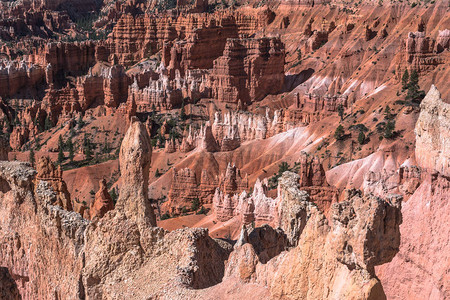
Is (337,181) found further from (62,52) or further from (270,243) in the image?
(62,52)

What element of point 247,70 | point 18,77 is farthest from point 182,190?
point 18,77

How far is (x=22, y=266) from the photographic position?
2702cm

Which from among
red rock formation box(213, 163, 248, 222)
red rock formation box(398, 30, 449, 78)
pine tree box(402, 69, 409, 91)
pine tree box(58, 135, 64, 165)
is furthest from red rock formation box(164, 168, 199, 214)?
red rock formation box(398, 30, 449, 78)

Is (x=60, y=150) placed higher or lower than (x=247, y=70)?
lower

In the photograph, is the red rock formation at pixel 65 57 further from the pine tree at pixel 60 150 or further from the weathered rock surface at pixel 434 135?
the weathered rock surface at pixel 434 135

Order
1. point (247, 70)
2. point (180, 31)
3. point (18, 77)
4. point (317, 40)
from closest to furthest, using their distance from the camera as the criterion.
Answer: point (247, 70) < point (317, 40) < point (18, 77) < point (180, 31)

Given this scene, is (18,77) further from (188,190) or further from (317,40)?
(188,190)

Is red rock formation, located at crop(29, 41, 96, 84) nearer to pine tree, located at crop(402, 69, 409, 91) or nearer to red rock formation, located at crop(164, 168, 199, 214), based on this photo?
red rock formation, located at crop(164, 168, 199, 214)

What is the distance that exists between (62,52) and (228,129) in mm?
72694

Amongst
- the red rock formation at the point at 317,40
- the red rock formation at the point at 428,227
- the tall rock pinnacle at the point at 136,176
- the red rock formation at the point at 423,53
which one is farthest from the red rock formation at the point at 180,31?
the red rock formation at the point at 428,227

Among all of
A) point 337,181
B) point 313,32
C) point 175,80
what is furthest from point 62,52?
point 337,181

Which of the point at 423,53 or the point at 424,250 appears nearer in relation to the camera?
the point at 424,250

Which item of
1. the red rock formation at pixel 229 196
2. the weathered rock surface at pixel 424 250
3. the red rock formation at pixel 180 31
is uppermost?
the weathered rock surface at pixel 424 250

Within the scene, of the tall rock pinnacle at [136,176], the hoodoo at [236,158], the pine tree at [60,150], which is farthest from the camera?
the pine tree at [60,150]
